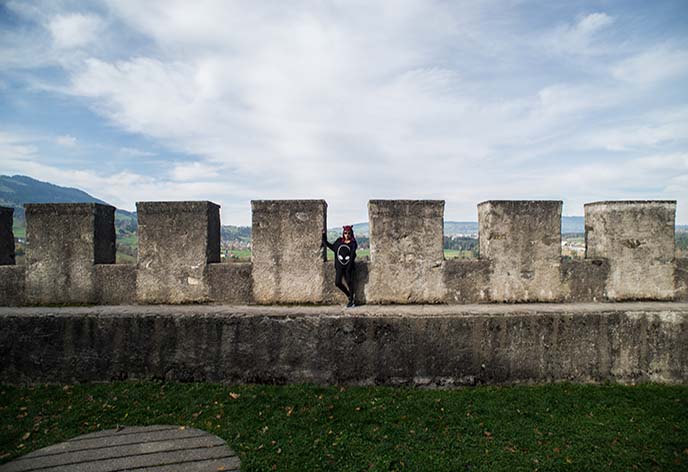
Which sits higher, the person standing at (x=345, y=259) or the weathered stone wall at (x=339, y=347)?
the person standing at (x=345, y=259)

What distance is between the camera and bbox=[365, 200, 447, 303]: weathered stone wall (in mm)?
6723

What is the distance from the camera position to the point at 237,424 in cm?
484

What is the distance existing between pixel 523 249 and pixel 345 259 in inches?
117

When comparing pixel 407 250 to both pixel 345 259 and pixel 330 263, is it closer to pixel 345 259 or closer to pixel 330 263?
pixel 345 259

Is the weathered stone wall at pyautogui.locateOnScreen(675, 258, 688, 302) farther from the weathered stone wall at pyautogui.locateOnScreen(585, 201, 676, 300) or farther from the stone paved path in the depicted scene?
the stone paved path

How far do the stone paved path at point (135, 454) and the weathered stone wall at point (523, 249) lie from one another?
15.8ft

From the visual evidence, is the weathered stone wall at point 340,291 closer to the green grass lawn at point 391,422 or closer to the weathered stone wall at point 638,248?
the green grass lawn at point 391,422

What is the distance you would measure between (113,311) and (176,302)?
92cm

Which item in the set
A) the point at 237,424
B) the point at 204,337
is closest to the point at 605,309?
the point at 237,424

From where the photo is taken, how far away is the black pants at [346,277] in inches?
262

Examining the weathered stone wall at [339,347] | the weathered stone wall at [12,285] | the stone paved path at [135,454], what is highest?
the weathered stone wall at [12,285]

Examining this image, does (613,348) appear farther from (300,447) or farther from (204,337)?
(204,337)

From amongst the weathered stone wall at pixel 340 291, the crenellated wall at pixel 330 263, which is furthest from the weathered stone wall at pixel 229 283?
the weathered stone wall at pixel 340 291

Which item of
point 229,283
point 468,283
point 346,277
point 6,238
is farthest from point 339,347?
point 6,238
